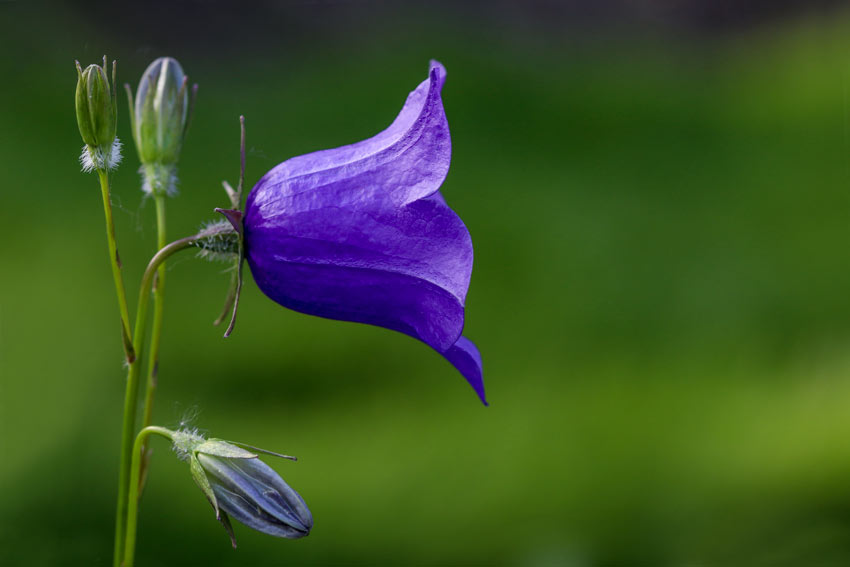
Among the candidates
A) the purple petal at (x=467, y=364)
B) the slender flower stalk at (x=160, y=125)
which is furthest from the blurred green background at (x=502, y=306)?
the purple petal at (x=467, y=364)

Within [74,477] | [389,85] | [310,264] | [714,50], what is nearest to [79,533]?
[74,477]

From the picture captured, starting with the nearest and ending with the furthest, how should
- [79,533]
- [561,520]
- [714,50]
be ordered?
[79,533]
[561,520]
[714,50]

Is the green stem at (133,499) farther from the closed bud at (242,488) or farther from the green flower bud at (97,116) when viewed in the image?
the green flower bud at (97,116)

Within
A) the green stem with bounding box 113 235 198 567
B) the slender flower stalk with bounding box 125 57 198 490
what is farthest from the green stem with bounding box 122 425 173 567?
the slender flower stalk with bounding box 125 57 198 490

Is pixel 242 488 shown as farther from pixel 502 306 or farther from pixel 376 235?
pixel 502 306

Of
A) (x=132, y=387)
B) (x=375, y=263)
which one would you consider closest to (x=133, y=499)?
(x=132, y=387)

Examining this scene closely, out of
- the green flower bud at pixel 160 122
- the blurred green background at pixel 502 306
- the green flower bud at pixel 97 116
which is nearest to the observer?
the green flower bud at pixel 97 116

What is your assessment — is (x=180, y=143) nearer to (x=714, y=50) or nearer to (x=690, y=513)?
(x=690, y=513)
